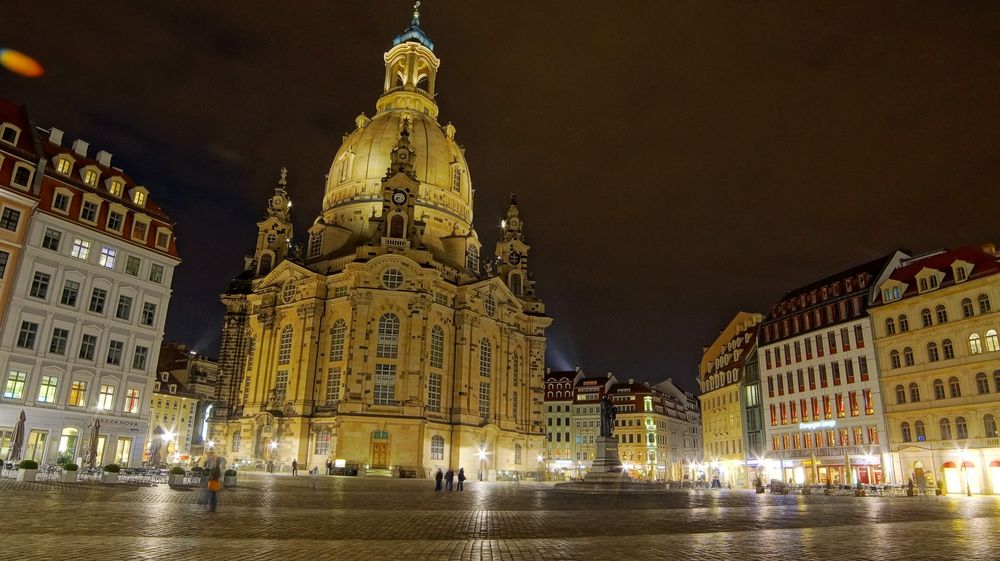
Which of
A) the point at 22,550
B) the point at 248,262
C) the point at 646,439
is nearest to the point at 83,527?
the point at 22,550

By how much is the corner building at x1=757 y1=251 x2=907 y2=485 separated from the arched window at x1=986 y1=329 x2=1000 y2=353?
32.8 ft

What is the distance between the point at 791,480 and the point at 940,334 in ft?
70.4

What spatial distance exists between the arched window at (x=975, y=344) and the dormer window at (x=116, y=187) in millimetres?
Result: 65818

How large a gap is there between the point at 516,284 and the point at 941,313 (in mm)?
48180

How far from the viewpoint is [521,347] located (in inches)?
3278

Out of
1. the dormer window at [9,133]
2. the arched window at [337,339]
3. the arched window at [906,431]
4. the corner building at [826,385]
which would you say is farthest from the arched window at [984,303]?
the dormer window at [9,133]

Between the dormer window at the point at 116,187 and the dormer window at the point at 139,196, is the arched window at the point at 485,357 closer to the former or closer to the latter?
the dormer window at the point at 139,196

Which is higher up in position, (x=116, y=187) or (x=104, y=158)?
(x=104, y=158)

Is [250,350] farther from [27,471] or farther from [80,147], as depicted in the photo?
[27,471]

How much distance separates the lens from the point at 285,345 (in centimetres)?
7081

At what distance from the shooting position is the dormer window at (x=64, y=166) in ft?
152

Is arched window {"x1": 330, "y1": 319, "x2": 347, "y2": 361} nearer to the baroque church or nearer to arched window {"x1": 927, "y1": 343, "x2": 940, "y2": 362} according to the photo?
the baroque church

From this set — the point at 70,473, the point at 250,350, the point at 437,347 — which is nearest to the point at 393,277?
the point at 437,347

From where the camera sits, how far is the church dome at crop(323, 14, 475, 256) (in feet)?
270
